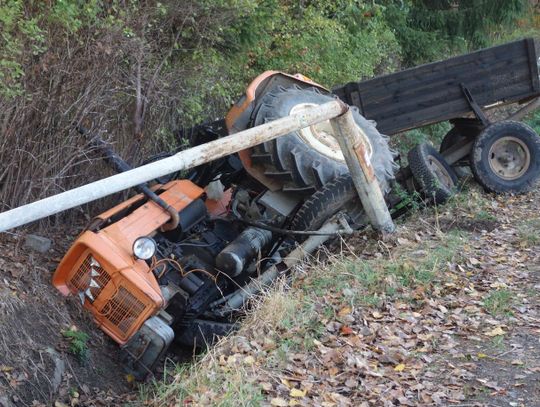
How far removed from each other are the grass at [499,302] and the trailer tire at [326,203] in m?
1.83

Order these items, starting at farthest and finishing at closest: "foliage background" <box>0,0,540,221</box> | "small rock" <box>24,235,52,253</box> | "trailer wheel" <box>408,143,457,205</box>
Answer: "trailer wheel" <box>408,143,457,205</box>, "small rock" <box>24,235,52,253</box>, "foliage background" <box>0,0,540,221</box>

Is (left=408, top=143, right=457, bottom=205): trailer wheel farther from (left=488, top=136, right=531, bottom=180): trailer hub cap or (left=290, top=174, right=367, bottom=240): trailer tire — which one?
(left=290, top=174, right=367, bottom=240): trailer tire

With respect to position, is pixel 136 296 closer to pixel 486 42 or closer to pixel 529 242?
pixel 529 242

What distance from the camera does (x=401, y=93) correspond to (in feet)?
34.5

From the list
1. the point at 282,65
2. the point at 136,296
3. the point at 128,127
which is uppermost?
the point at 282,65

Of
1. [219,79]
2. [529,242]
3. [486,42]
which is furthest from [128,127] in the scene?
[486,42]

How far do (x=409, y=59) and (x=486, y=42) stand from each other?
2.09 m

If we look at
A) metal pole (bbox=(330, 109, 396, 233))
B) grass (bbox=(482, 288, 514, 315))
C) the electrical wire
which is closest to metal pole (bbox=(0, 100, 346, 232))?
metal pole (bbox=(330, 109, 396, 233))

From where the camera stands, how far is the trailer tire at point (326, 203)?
7.35 m

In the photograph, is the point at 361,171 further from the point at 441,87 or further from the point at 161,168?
the point at 441,87

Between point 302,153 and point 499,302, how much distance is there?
2.60 meters

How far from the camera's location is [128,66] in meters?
7.95

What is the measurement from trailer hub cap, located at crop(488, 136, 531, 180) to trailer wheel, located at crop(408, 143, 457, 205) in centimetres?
60

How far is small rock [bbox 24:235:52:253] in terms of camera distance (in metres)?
6.98
